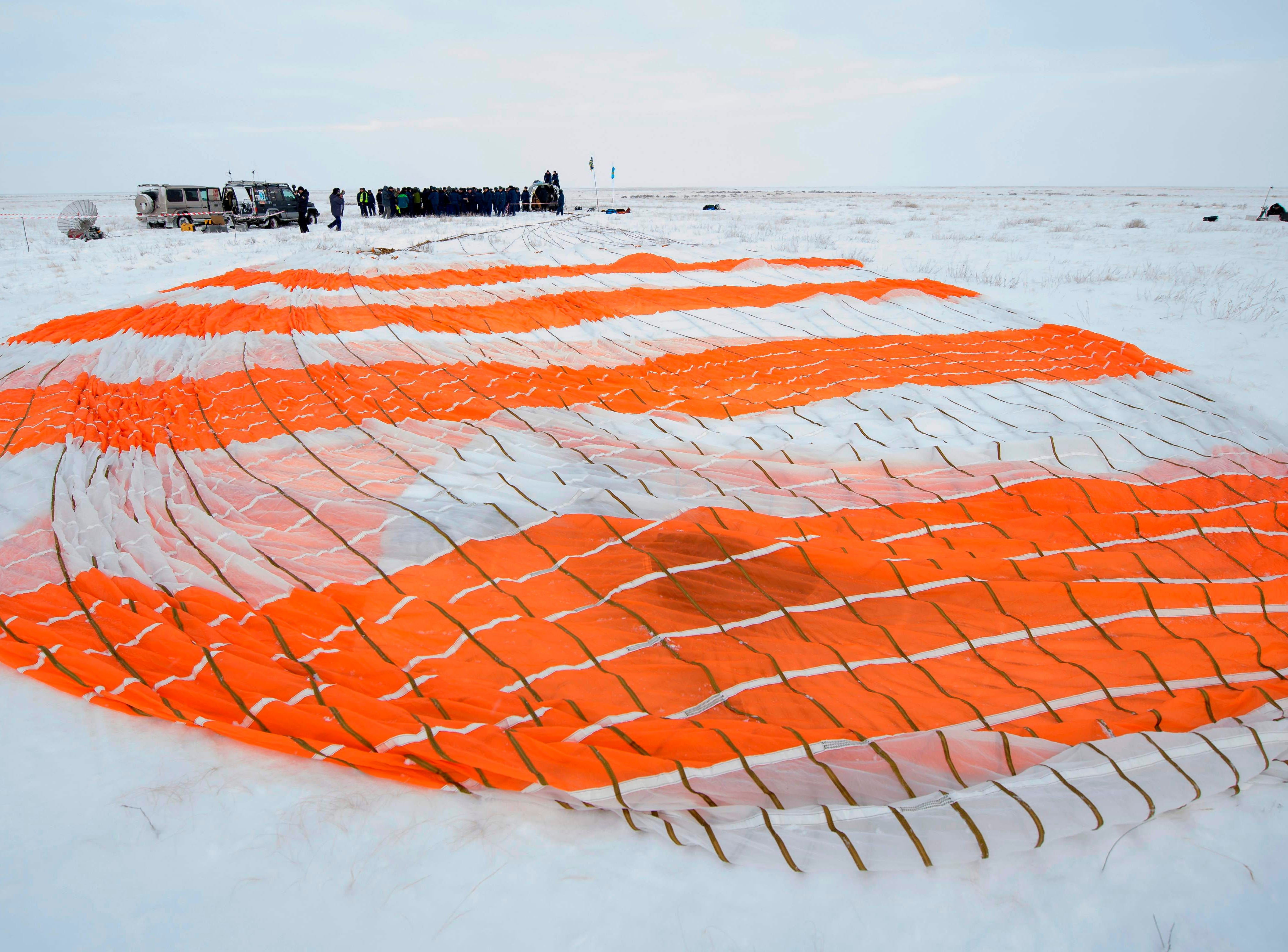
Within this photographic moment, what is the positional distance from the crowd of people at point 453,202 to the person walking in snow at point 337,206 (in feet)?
12.3

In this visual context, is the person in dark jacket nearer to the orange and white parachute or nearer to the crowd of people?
the crowd of people

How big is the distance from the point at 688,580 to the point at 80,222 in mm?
21860

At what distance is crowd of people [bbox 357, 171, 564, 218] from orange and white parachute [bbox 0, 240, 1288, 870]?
1847 cm

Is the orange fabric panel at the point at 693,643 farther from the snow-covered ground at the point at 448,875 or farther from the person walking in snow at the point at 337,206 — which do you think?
the person walking in snow at the point at 337,206

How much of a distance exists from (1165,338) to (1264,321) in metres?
0.98

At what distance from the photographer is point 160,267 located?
32.8ft

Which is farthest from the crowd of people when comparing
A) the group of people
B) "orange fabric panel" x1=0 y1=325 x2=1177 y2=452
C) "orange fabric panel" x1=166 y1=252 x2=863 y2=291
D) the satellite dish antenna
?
"orange fabric panel" x1=0 y1=325 x2=1177 y2=452

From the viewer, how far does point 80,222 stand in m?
17.0

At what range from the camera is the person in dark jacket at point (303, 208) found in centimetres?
1727

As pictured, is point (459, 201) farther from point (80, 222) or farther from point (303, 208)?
point (80, 222)

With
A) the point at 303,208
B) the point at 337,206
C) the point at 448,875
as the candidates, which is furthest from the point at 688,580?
the point at 303,208

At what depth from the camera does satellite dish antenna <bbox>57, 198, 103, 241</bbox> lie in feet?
55.7

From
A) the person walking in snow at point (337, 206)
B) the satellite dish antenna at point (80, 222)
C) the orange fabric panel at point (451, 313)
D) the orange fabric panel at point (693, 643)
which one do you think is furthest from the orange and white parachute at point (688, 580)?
the satellite dish antenna at point (80, 222)

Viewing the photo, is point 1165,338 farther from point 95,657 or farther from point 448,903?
point 95,657
